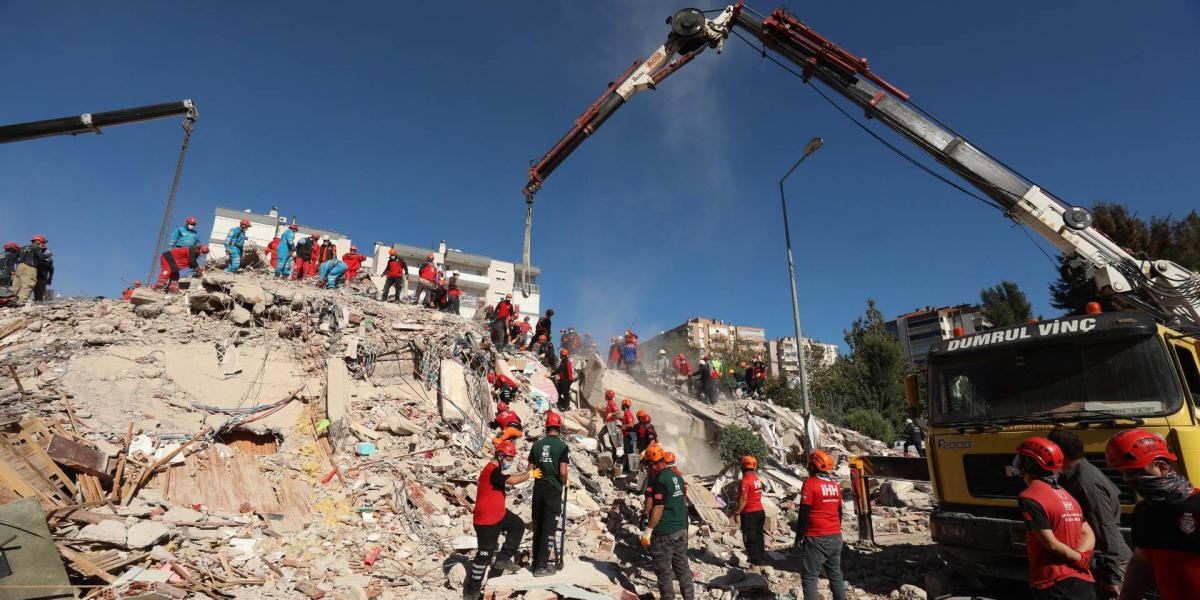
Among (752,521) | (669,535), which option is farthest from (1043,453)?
(752,521)

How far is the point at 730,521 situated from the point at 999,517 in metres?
4.44

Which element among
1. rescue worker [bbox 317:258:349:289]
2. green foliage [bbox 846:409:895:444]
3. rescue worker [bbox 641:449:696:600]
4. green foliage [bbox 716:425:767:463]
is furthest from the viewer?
green foliage [bbox 846:409:895:444]

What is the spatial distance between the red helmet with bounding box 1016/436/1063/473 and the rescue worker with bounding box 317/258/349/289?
14.3 metres

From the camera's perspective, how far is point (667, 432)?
14688 mm

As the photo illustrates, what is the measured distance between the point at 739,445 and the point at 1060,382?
773 cm

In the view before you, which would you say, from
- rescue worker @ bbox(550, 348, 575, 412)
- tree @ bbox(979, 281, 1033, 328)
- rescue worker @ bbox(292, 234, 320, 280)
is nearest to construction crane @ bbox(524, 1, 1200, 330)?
rescue worker @ bbox(550, 348, 575, 412)

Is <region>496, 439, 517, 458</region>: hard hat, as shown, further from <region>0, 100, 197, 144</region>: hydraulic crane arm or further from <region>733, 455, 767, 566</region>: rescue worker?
<region>0, 100, 197, 144</region>: hydraulic crane arm

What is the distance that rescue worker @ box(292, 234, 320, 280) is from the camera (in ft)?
47.1

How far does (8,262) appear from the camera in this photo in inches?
444

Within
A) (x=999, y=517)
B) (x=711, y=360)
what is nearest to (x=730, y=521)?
(x=999, y=517)

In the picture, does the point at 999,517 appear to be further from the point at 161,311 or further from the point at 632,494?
the point at 161,311

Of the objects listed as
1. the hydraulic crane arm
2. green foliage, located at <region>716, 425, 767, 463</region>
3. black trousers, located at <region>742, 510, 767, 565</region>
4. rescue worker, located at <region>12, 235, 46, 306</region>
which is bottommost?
black trousers, located at <region>742, 510, 767, 565</region>

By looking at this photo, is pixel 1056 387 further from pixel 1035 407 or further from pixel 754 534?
pixel 754 534

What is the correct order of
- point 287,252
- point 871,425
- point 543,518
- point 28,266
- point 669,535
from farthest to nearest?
point 871,425 < point 287,252 < point 28,266 < point 543,518 < point 669,535
